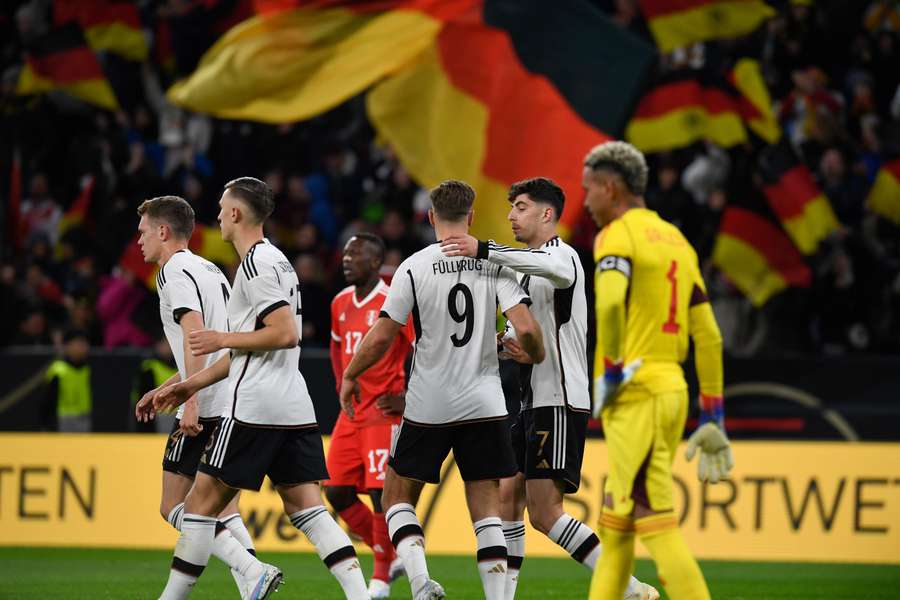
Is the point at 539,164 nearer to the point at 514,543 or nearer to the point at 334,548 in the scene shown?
the point at 514,543

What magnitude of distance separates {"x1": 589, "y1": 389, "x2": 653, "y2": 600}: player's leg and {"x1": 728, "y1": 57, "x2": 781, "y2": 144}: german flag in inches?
413

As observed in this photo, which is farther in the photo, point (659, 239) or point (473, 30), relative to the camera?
point (473, 30)

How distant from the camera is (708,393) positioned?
21.6 ft

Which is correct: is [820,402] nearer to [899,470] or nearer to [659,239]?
[899,470]

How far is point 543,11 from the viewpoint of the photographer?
16562 millimetres

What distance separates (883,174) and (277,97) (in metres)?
7.22

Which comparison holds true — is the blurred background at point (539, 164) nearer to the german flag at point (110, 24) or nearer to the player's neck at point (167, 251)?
the german flag at point (110, 24)

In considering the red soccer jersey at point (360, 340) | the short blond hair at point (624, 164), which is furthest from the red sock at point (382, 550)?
the short blond hair at point (624, 164)

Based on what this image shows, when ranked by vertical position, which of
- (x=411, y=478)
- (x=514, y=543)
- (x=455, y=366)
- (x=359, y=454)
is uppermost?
(x=455, y=366)

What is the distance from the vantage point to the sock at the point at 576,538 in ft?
26.3

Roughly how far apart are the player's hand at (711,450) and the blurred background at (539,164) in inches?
322

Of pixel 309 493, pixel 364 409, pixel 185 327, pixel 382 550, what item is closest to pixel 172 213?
pixel 185 327

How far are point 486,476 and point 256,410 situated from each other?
1.28 metres

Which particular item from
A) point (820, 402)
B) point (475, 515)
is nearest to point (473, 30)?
point (820, 402)
